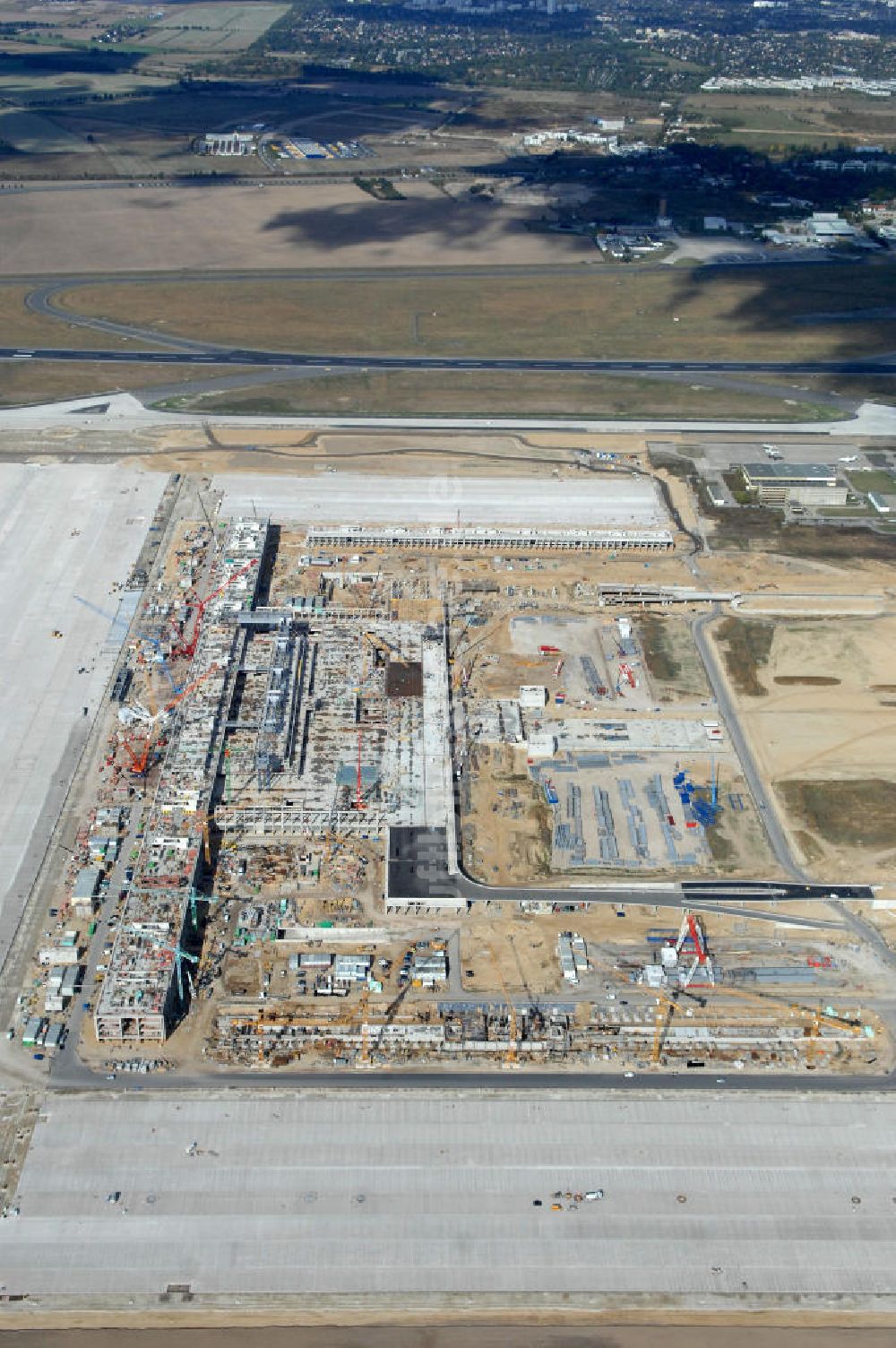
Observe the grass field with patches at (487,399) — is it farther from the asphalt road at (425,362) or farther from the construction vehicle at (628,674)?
the construction vehicle at (628,674)

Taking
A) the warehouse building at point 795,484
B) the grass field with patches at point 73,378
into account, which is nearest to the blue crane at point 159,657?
the grass field with patches at point 73,378

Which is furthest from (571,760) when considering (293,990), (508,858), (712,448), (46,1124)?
(712,448)

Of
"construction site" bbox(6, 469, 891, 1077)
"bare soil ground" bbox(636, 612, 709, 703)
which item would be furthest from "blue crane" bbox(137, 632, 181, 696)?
"bare soil ground" bbox(636, 612, 709, 703)

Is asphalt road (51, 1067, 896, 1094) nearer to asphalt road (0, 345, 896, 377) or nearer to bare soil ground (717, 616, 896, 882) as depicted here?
bare soil ground (717, 616, 896, 882)

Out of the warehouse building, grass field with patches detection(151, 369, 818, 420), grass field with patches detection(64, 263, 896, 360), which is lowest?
the warehouse building

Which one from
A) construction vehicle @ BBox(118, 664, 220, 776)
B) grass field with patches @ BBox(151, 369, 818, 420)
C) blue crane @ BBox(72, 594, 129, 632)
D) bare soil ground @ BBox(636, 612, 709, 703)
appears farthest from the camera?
grass field with patches @ BBox(151, 369, 818, 420)

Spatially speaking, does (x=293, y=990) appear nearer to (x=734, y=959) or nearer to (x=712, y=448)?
(x=734, y=959)

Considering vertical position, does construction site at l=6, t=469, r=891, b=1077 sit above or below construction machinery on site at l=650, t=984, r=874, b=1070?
above

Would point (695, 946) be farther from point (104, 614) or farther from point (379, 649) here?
point (104, 614)
